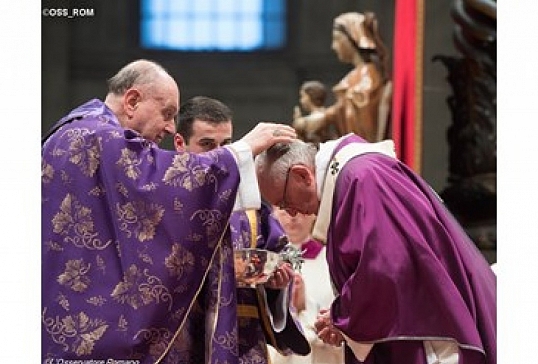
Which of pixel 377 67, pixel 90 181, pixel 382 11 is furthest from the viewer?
pixel 377 67

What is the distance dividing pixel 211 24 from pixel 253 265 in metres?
0.65

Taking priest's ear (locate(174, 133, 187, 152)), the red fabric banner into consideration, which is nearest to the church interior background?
the red fabric banner

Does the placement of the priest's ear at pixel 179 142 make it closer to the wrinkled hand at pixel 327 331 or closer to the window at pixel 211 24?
the window at pixel 211 24

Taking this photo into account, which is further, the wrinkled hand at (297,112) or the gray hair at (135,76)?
the wrinkled hand at (297,112)

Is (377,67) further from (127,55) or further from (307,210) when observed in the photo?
(307,210)

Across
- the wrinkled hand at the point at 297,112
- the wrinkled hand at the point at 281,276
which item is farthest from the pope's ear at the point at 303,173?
the wrinkled hand at the point at 297,112

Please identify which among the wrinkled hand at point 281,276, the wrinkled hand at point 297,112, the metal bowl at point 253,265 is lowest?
the wrinkled hand at point 281,276

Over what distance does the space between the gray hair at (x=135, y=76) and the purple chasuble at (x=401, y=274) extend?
1.80 ft

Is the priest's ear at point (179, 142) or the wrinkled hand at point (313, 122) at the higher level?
the priest's ear at point (179, 142)

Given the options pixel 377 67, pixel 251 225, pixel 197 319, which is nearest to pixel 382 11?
pixel 377 67

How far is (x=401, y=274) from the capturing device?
2.41 m

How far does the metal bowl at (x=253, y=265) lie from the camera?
2.69 meters

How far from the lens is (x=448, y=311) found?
94.7 inches

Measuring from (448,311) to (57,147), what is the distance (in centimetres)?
93
